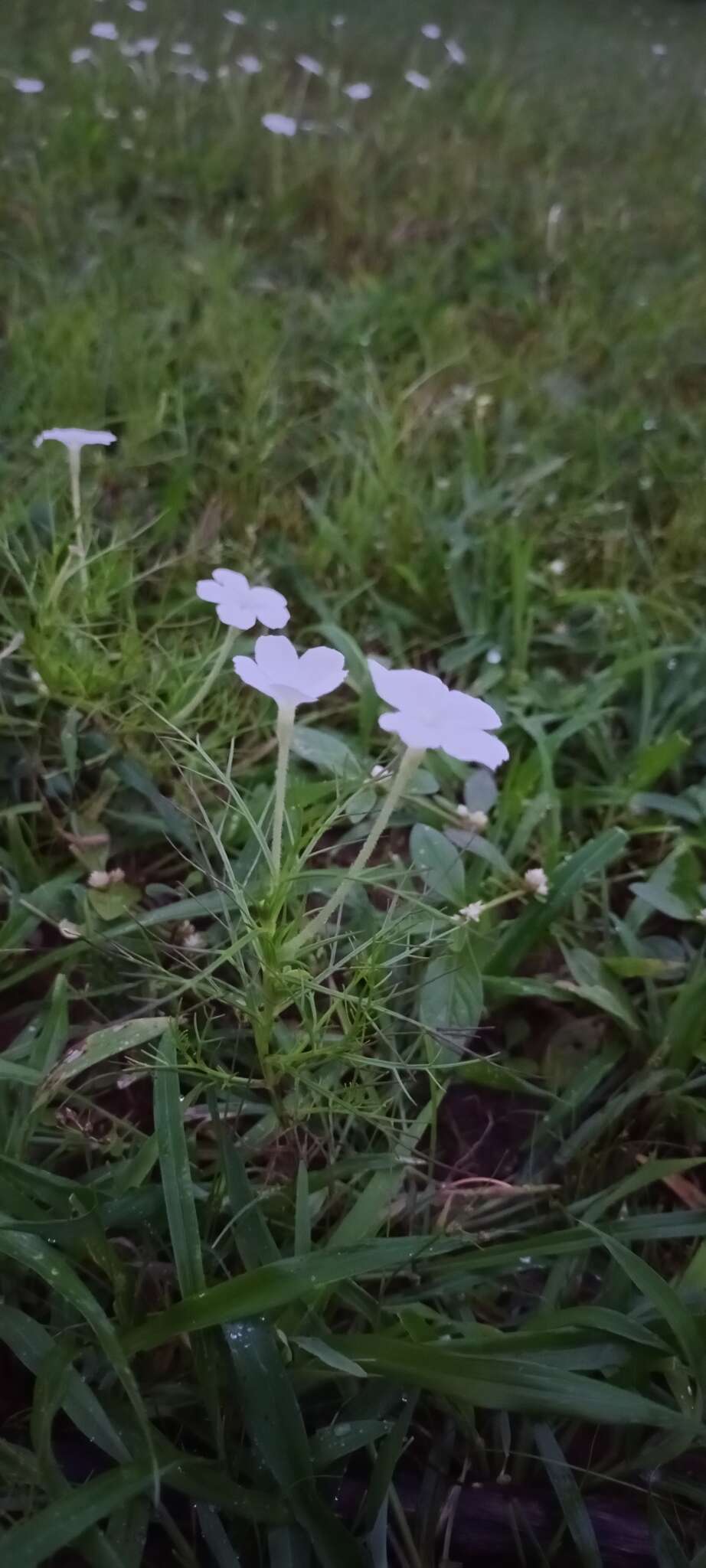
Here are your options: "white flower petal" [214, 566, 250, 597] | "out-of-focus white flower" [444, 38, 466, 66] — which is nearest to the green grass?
"white flower petal" [214, 566, 250, 597]

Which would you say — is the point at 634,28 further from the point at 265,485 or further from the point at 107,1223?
the point at 107,1223

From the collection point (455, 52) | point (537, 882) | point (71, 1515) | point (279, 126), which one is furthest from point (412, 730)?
point (455, 52)

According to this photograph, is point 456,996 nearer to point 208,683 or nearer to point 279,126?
point 208,683

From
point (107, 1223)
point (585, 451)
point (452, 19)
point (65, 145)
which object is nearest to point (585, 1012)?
point (107, 1223)

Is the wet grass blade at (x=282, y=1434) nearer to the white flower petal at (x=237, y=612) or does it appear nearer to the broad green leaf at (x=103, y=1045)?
the broad green leaf at (x=103, y=1045)

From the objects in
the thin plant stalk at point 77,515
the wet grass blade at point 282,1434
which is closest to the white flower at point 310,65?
the thin plant stalk at point 77,515

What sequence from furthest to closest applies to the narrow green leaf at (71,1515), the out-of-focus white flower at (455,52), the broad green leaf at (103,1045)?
the out-of-focus white flower at (455,52) → the broad green leaf at (103,1045) → the narrow green leaf at (71,1515)

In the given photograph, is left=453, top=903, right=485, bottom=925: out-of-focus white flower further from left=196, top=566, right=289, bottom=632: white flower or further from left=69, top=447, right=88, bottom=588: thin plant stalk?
left=69, top=447, right=88, bottom=588: thin plant stalk

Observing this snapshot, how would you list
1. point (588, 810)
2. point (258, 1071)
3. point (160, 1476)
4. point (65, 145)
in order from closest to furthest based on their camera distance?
point (160, 1476)
point (258, 1071)
point (588, 810)
point (65, 145)
